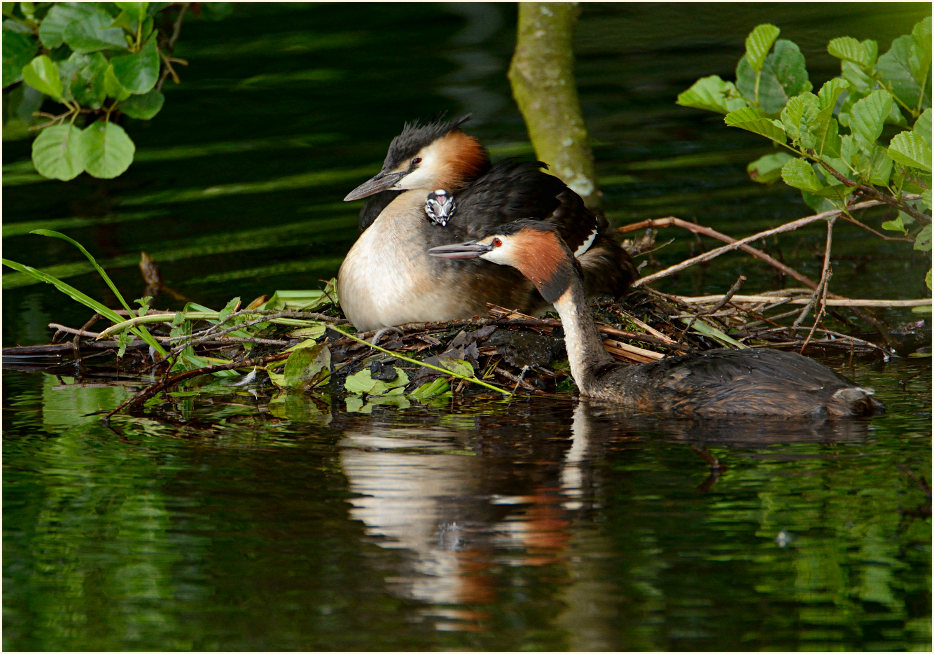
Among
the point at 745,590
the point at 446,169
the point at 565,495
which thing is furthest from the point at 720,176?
the point at 745,590

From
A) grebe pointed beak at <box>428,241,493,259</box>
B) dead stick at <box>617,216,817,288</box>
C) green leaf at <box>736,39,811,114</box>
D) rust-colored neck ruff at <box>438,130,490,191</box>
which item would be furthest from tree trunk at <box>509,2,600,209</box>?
green leaf at <box>736,39,811,114</box>

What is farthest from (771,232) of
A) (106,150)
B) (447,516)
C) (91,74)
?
(91,74)

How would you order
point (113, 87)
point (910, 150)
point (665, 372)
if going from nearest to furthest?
point (910, 150) < point (665, 372) < point (113, 87)

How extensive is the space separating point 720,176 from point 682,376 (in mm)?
5551

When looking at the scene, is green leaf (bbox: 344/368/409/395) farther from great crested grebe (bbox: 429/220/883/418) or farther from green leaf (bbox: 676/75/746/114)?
green leaf (bbox: 676/75/746/114)

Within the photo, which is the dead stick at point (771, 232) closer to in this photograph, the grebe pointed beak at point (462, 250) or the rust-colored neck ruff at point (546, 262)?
the rust-colored neck ruff at point (546, 262)

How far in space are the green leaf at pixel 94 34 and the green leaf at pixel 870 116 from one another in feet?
11.5

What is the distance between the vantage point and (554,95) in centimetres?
879

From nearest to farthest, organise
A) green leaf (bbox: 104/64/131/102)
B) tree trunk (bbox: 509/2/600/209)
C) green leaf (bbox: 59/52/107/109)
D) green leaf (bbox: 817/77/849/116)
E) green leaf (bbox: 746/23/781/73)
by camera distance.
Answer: green leaf (bbox: 817/77/849/116) → green leaf (bbox: 746/23/781/73) → green leaf (bbox: 104/64/131/102) → green leaf (bbox: 59/52/107/109) → tree trunk (bbox: 509/2/600/209)

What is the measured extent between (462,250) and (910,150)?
6.96 ft

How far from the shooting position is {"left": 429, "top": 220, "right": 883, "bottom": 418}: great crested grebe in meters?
5.49

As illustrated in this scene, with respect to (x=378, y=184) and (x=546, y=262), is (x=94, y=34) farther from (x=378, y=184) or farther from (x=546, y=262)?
(x=546, y=262)

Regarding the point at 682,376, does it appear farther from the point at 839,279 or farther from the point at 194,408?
the point at 839,279

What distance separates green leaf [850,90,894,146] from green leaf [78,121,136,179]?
345 centimetres
